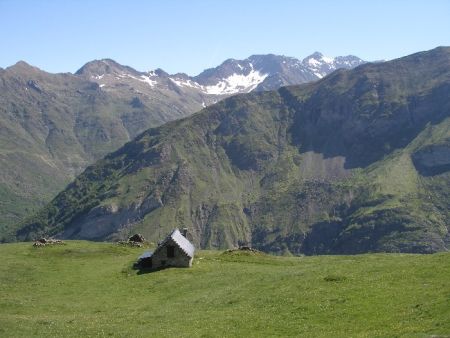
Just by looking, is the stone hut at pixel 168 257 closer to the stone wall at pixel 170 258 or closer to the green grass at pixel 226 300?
the stone wall at pixel 170 258

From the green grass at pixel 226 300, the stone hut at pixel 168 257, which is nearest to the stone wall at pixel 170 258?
the stone hut at pixel 168 257

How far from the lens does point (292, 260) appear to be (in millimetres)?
82438

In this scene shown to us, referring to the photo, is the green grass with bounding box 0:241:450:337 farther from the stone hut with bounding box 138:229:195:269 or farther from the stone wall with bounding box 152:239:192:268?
the stone hut with bounding box 138:229:195:269

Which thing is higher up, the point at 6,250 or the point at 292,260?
the point at 6,250

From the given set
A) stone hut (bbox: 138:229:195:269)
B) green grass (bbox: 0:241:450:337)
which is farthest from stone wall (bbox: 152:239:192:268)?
green grass (bbox: 0:241:450:337)

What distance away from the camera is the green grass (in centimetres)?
3647

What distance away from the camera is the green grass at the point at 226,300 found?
36.5 metres

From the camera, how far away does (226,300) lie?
49781 mm

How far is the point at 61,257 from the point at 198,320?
48265mm

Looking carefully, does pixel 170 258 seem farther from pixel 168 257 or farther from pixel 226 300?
pixel 226 300

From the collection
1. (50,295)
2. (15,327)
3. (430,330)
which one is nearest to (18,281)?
(50,295)

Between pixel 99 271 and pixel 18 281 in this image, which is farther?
pixel 99 271

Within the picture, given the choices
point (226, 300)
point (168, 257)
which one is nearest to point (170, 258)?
point (168, 257)

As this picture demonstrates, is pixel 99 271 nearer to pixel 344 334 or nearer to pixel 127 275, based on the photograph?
pixel 127 275
